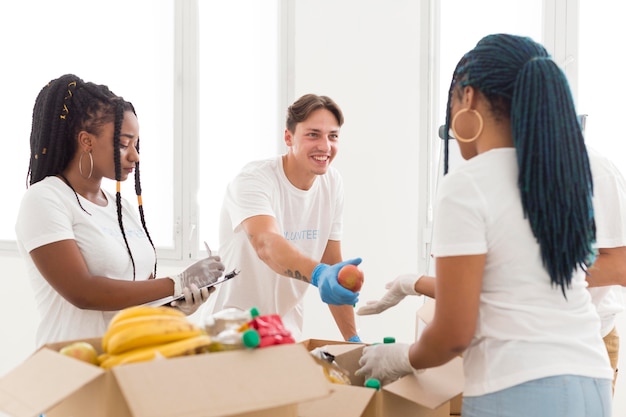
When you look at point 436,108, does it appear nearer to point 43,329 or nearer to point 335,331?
point 335,331

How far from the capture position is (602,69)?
2.98m

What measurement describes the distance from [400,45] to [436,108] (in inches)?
14.0

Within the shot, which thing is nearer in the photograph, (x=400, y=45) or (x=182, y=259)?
(x=400, y=45)

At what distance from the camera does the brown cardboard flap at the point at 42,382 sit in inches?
32.8

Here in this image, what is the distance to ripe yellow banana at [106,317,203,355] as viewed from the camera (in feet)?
3.02

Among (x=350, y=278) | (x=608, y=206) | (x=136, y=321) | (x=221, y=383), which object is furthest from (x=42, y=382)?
(x=608, y=206)

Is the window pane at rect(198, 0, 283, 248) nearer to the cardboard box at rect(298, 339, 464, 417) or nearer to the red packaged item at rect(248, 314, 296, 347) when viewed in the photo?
the cardboard box at rect(298, 339, 464, 417)

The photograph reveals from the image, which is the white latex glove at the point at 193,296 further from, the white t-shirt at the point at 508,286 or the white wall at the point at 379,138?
the white wall at the point at 379,138

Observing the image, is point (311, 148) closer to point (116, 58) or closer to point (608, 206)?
point (608, 206)

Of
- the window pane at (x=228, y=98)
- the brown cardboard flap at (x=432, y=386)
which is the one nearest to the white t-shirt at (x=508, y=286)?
the brown cardboard flap at (x=432, y=386)

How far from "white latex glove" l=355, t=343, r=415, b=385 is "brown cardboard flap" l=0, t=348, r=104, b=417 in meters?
0.60

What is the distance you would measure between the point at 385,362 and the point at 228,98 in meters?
2.60

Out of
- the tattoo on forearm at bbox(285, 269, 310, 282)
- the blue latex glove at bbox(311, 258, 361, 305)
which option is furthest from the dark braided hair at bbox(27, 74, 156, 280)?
the blue latex glove at bbox(311, 258, 361, 305)

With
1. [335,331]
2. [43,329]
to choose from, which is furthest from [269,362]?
[335,331]
